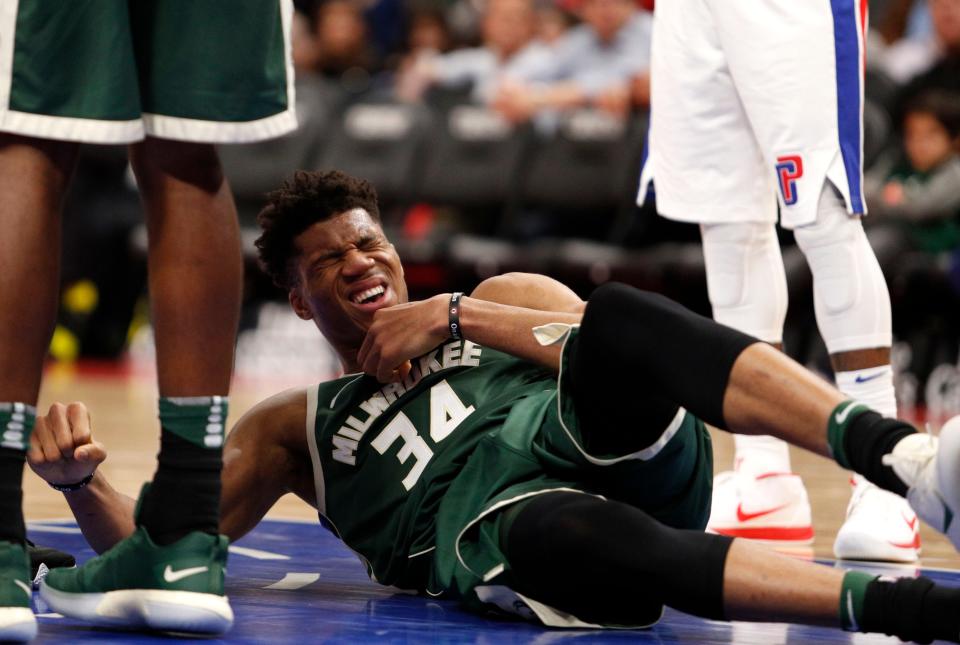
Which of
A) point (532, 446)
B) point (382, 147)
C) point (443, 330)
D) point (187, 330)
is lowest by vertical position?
point (382, 147)

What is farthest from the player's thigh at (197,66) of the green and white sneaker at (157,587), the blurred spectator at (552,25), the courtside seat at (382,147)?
the blurred spectator at (552,25)

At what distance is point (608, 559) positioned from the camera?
1.99m

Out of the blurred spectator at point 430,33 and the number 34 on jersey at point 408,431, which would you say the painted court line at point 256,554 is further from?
the blurred spectator at point 430,33

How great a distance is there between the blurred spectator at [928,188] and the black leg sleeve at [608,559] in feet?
17.4

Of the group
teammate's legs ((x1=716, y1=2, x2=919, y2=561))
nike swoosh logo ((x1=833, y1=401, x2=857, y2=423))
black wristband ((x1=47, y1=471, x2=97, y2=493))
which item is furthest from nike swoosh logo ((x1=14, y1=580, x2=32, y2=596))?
teammate's legs ((x1=716, y1=2, x2=919, y2=561))

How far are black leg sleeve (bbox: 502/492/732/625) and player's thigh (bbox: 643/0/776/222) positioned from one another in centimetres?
138

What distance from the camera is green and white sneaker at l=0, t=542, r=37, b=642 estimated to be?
5.96ft

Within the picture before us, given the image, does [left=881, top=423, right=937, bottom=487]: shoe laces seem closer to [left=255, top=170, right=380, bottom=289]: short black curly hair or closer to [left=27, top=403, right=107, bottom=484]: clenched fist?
[left=27, top=403, right=107, bottom=484]: clenched fist

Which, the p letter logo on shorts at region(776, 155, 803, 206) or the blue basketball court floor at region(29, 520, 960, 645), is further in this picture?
the p letter logo on shorts at region(776, 155, 803, 206)

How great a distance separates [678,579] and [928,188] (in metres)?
5.52

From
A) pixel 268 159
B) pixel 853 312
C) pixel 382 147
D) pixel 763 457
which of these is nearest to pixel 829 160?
pixel 853 312

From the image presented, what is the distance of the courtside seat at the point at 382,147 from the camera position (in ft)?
28.8

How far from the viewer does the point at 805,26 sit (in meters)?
3.12

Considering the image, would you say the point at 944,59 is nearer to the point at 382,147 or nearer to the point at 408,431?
the point at 382,147
